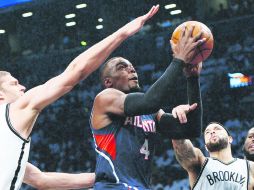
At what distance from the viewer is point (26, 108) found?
290 centimetres

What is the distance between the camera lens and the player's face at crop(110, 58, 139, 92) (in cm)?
337

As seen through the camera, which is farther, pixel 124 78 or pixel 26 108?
pixel 124 78

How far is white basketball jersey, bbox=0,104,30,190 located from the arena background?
10.5 metres

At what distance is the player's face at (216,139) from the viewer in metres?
5.55

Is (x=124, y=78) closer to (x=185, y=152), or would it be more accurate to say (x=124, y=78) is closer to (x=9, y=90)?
(x=9, y=90)

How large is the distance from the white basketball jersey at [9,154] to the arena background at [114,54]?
1053cm

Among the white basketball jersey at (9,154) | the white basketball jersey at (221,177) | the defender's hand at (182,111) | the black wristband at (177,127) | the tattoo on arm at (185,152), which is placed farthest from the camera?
the white basketball jersey at (221,177)

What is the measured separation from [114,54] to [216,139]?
11000 mm

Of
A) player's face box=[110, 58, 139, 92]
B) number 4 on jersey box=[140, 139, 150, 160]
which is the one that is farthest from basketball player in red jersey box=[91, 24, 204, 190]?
player's face box=[110, 58, 139, 92]

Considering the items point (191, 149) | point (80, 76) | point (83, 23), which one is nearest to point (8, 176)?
point (80, 76)

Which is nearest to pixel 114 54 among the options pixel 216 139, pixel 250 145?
pixel 250 145

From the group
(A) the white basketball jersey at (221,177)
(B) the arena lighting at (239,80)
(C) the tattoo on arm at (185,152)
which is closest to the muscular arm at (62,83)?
(C) the tattoo on arm at (185,152)

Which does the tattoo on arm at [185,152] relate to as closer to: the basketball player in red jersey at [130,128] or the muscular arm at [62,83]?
the basketball player in red jersey at [130,128]

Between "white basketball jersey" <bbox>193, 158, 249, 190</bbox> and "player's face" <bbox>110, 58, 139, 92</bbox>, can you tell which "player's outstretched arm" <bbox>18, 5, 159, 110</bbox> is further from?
"white basketball jersey" <bbox>193, 158, 249, 190</bbox>
